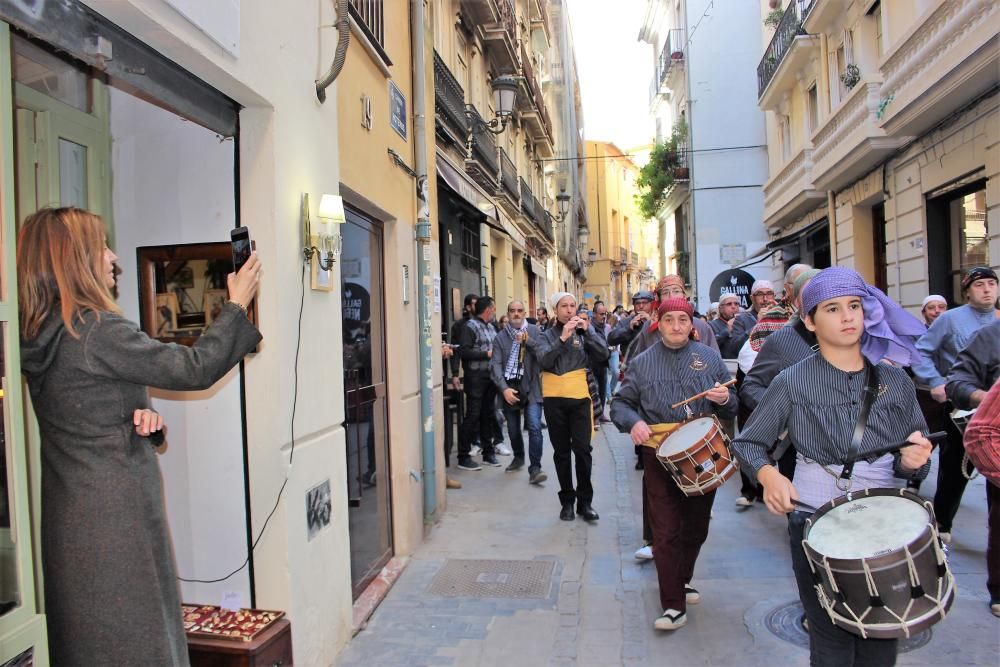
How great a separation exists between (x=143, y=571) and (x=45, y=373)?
0.66m

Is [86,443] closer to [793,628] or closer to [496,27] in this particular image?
[793,628]

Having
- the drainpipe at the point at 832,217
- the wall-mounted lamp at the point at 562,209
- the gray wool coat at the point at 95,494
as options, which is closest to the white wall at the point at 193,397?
the gray wool coat at the point at 95,494

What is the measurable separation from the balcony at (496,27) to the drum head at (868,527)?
12.8 metres

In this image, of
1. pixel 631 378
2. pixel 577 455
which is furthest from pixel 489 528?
pixel 631 378

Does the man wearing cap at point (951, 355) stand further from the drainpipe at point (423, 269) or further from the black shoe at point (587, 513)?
the drainpipe at point (423, 269)

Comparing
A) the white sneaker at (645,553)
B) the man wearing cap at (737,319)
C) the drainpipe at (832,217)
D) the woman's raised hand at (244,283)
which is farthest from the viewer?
the drainpipe at (832,217)

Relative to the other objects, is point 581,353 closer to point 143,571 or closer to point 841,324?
point 841,324

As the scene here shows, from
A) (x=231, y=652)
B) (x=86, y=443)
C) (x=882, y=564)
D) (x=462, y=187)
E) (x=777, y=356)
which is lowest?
(x=231, y=652)

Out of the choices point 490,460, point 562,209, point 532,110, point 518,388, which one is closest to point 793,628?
point 518,388

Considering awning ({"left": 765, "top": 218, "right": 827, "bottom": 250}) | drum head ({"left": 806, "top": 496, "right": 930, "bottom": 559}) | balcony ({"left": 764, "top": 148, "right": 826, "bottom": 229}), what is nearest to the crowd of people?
drum head ({"left": 806, "top": 496, "right": 930, "bottom": 559})

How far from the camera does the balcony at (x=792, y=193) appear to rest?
55.4ft

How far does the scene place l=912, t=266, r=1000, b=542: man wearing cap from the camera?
524 cm

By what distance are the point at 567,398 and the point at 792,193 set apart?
14055mm

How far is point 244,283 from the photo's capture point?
259cm
